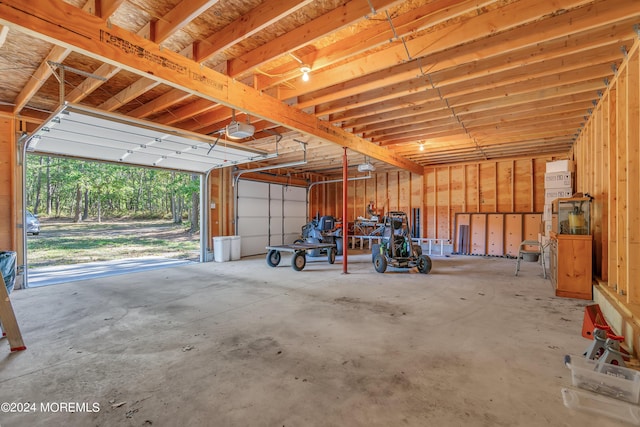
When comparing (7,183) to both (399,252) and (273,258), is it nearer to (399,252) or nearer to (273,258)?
(273,258)

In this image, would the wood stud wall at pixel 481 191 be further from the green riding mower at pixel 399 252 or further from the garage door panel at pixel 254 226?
the garage door panel at pixel 254 226

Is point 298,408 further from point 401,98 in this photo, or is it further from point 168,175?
point 168,175

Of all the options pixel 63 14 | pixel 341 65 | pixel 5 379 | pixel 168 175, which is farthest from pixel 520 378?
pixel 168 175

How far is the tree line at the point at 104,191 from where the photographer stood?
Answer: 1758 centimetres

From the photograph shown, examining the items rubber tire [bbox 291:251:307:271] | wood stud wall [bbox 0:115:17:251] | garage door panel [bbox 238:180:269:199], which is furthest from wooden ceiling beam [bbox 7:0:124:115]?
garage door panel [bbox 238:180:269:199]

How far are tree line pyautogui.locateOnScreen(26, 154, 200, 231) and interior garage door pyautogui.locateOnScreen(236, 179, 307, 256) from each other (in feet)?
19.7

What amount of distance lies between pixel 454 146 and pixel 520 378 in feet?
22.0

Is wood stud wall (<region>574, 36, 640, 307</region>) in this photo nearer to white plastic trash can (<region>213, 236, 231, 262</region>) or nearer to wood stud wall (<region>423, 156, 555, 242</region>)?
wood stud wall (<region>423, 156, 555, 242</region>)

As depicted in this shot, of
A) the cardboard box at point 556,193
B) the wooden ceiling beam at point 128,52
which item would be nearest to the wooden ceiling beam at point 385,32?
the wooden ceiling beam at point 128,52

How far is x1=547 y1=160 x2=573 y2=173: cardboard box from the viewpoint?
6988mm

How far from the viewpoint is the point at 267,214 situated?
10.9 meters

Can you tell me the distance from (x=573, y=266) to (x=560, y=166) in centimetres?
381

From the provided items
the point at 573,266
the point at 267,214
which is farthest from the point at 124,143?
the point at 573,266

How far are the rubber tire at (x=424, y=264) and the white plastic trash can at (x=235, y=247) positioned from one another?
545 centimetres
